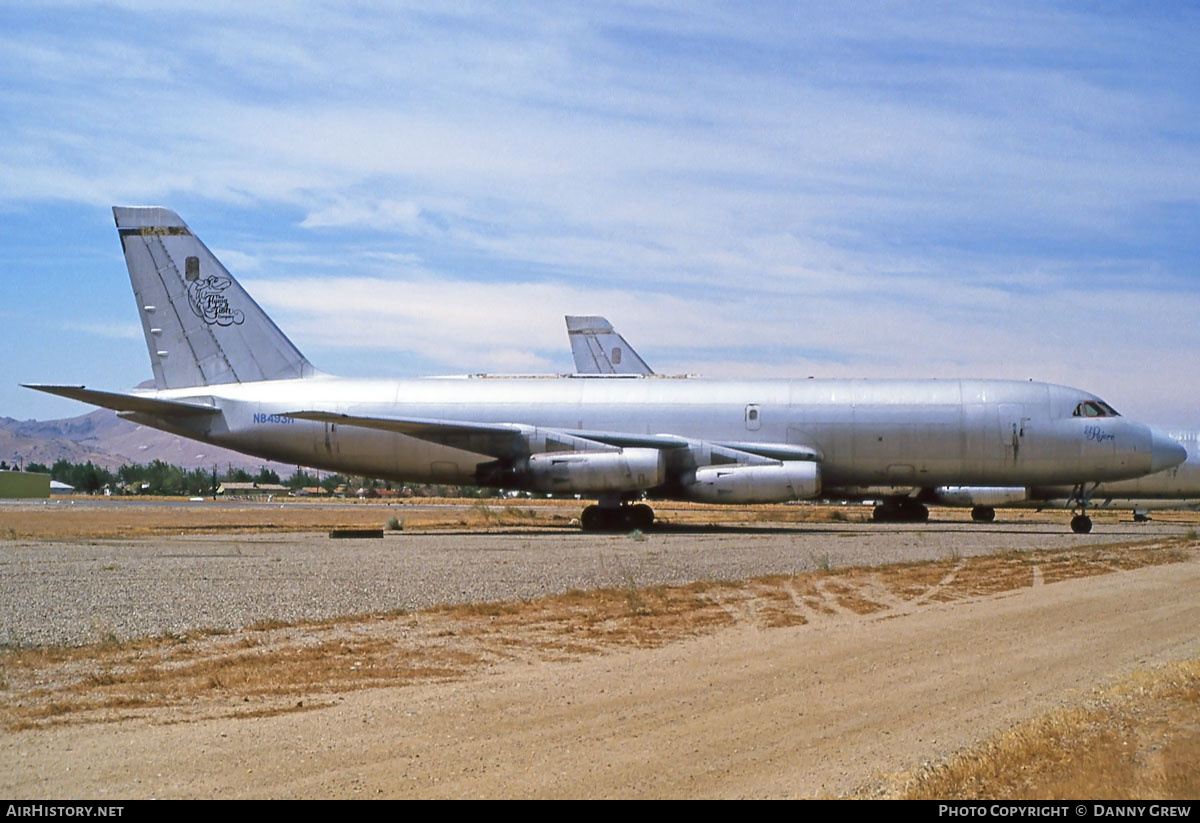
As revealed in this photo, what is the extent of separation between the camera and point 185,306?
105ft

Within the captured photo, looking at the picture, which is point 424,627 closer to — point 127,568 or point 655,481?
point 127,568

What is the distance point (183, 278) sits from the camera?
1256 inches

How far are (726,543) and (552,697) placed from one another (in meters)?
17.3

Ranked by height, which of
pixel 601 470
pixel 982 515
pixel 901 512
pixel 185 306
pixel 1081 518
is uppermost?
pixel 185 306

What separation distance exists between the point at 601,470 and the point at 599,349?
2121cm

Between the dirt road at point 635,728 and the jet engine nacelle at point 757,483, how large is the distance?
56.7 ft

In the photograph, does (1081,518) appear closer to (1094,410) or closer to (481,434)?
(1094,410)

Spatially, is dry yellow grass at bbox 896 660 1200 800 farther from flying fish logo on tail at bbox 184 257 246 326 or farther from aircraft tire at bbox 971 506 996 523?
aircraft tire at bbox 971 506 996 523

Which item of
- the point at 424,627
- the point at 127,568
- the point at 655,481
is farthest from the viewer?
the point at 655,481

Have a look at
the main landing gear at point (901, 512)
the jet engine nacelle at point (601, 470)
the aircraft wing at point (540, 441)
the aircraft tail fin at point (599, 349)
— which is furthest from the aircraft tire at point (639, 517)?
the aircraft tail fin at point (599, 349)

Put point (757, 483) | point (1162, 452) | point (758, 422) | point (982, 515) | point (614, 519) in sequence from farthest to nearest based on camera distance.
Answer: point (982, 515), point (614, 519), point (758, 422), point (1162, 452), point (757, 483)

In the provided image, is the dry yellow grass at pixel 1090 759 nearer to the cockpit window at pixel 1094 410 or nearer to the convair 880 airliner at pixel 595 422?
the convair 880 airliner at pixel 595 422

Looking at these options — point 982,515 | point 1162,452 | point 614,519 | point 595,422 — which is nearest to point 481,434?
point 595,422
